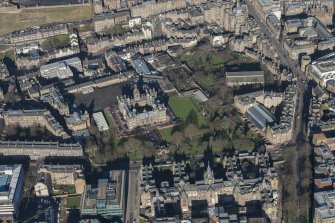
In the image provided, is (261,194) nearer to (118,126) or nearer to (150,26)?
(118,126)

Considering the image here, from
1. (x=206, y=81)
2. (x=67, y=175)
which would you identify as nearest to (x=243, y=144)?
(x=206, y=81)

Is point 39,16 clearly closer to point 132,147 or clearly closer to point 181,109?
point 181,109

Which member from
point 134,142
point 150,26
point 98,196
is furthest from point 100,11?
point 98,196

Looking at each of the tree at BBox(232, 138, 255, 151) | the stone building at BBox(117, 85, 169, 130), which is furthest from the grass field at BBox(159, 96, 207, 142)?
the tree at BBox(232, 138, 255, 151)

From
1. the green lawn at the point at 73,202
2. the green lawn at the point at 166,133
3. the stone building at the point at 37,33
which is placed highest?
the stone building at the point at 37,33

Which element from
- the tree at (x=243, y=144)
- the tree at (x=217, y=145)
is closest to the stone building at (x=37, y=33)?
the tree at (x=217, y=145)

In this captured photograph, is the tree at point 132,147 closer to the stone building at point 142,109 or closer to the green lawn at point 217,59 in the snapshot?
the stone building at point 142,109

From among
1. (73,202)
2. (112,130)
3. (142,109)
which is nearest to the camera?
(73,202)
